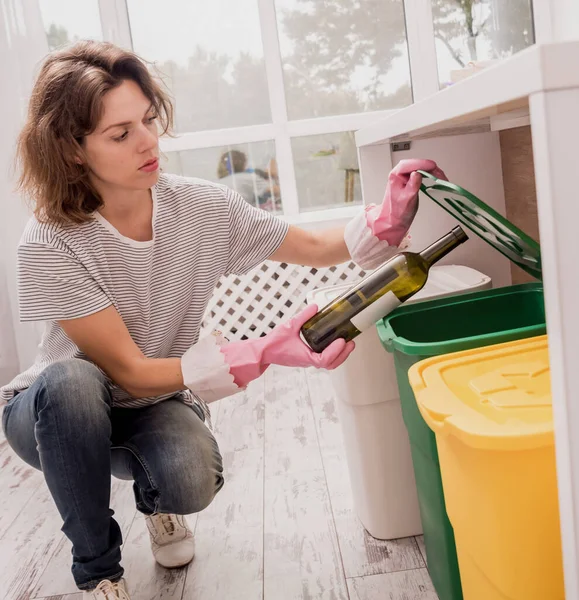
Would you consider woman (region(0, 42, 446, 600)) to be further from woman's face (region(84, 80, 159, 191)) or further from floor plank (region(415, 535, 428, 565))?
floor plank (region(415, 535, 428, 565))

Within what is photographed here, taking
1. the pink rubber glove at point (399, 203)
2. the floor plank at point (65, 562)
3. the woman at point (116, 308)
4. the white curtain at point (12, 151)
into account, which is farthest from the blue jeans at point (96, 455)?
the white curtain at point (12, 151)

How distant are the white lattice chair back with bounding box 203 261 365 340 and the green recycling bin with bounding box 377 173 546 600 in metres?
1.89

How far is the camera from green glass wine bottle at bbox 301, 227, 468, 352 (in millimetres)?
1039

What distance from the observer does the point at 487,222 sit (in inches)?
40.1

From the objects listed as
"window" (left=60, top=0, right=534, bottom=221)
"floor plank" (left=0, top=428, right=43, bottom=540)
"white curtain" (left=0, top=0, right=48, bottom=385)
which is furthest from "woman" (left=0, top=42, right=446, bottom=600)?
"window" (left=60, top=0, right=534, bottom=221)

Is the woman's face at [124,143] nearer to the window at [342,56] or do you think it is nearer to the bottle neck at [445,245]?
the bottle neck at [445,245]

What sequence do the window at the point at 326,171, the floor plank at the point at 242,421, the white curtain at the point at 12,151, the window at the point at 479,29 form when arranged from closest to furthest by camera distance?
the floor plank at the point at 242,421, the white curtain at the point at 12,151, the window at the point at 479,29, the window at the point at 326,171

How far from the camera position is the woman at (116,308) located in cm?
109

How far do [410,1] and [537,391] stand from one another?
8.91ft

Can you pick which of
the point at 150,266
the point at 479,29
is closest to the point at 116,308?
the point at 150,266

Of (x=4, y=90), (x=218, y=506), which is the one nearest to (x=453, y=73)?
(x=218, y=506)

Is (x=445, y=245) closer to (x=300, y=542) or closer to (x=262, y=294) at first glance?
(x=300, y=542)

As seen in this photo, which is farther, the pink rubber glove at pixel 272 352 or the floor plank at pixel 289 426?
the floor plank at pixel 289 426

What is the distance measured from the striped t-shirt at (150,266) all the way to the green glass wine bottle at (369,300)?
31cm
